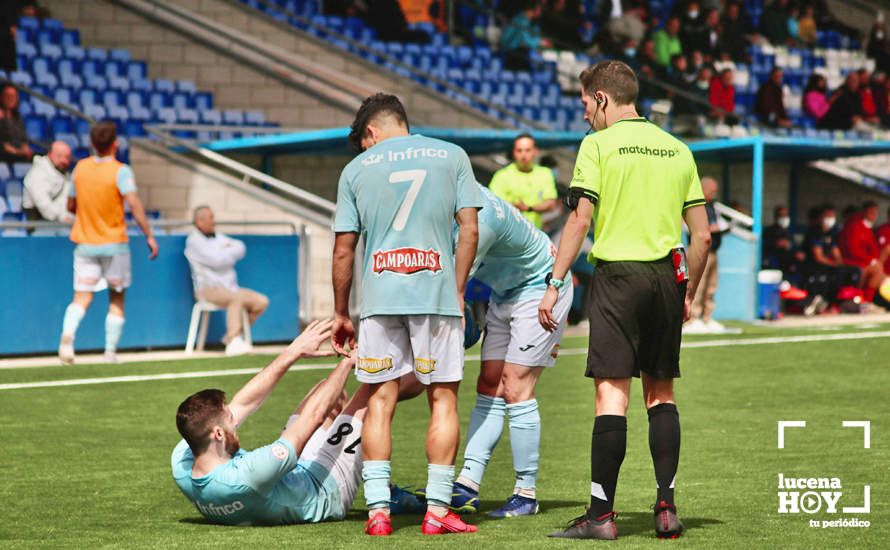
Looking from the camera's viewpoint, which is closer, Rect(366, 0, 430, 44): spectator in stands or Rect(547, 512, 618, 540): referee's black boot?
Rect(547, 512, 618, 540): referee's black boot

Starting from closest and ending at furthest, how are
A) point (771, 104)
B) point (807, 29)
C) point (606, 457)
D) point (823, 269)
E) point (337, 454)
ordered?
1. point (606, 457)
2. point (337, 454)
3. point (823, 269)
4. point (771, 104)
5. point (807, 29)

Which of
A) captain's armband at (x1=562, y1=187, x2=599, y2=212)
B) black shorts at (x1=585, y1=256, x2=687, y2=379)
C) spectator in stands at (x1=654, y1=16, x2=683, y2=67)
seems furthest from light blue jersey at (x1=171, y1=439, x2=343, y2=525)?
spectator in stands at (x1=654, y1=16, x2=683, y2=67)

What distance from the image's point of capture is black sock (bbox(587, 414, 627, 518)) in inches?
235

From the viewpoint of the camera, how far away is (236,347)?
1511 centimetres

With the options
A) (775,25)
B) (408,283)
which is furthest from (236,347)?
(775,25)

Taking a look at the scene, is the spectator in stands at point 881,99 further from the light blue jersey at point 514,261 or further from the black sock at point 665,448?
the black sock at point 665,448

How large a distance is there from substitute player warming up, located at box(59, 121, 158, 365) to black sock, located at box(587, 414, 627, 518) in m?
8.30

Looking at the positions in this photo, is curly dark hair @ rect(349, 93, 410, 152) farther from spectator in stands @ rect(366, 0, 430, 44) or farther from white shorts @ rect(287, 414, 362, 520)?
spectator in stands @ rect(366, 0, 430, 44)

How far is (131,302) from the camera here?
599 inches

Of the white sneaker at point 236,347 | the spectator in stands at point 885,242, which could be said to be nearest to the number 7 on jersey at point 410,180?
the white sneaker at point 236,347

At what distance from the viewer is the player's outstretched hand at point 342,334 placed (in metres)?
6.31

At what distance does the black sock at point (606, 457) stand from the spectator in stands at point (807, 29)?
26646mm

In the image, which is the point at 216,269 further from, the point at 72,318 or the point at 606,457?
the point at 606,457

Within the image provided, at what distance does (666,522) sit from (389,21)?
64.2 ft
